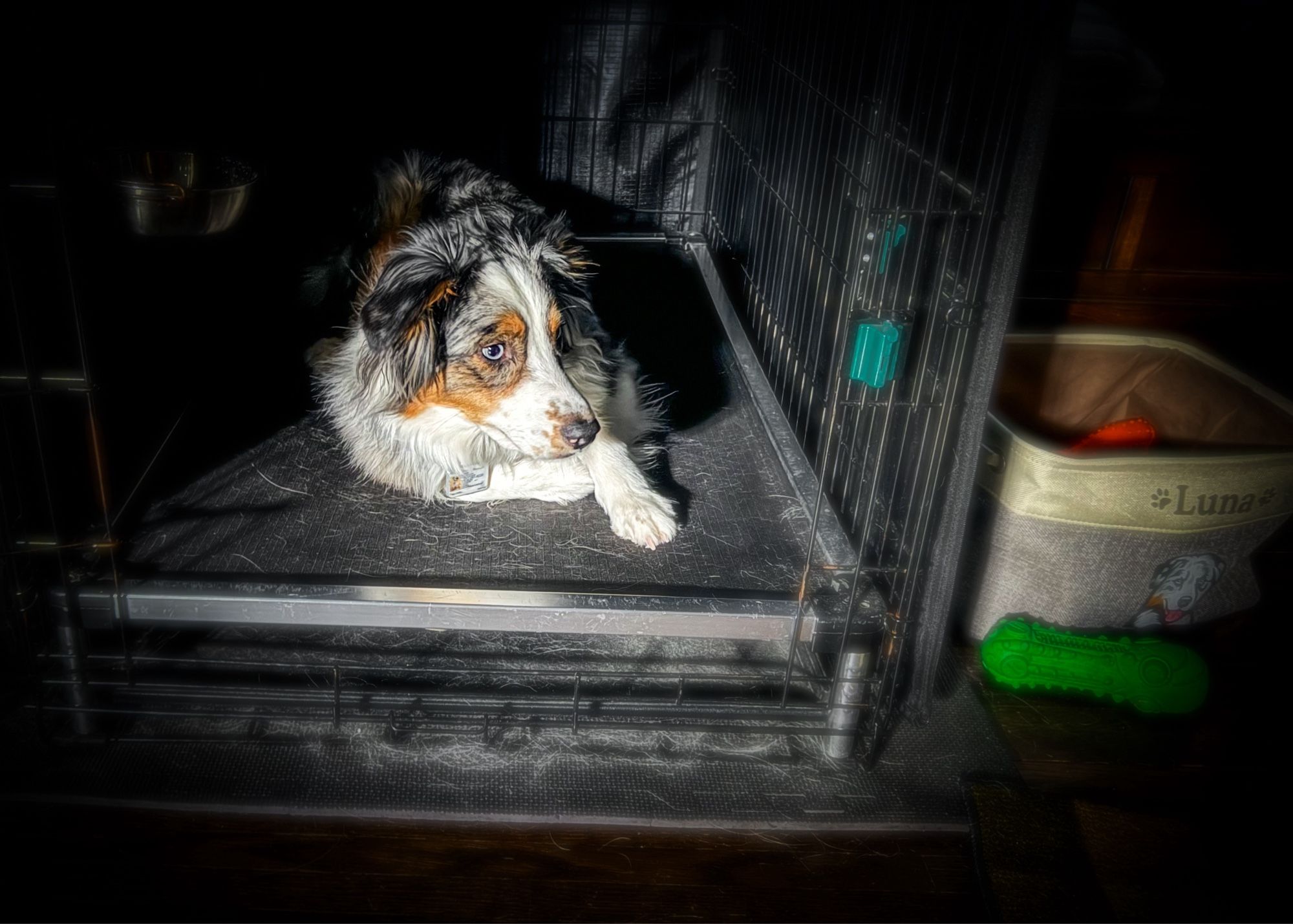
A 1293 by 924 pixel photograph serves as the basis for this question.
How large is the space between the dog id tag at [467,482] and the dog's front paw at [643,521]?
1.01 ft

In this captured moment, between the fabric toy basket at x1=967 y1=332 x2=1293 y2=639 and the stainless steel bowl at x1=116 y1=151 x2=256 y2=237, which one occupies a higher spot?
the stainless steel bowl at x1=116 y1=151 x2=256 y2=237

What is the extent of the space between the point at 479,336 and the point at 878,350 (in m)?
0.84

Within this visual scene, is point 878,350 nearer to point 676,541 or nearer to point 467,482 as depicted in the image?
point 676,541

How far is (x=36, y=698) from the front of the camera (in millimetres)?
1831

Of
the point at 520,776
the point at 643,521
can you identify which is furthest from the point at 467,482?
the point at 520,776

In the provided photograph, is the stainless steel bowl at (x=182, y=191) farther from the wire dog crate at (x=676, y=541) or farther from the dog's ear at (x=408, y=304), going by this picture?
the dog's ear at (x=408, y=304)

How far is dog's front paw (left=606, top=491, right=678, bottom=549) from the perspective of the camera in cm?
216

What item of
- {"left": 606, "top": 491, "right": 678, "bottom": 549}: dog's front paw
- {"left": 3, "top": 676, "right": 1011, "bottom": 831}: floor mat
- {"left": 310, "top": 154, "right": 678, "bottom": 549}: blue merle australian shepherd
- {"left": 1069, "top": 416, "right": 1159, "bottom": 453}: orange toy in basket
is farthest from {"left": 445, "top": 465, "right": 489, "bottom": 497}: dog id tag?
{"left": 1069, "top": 416, "right": 1159, "bottom": 453}: orange toy in basket

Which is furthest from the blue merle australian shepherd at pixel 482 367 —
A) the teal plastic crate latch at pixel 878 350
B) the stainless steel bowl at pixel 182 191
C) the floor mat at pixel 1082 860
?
the floor mat at pixel 1082 860

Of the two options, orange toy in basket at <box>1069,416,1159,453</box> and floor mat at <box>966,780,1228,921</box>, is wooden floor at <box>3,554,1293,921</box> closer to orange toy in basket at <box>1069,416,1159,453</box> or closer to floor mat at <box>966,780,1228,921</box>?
floor mat at <box>966,780,1228,921</box>

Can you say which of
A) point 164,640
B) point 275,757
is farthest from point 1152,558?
point 164,640

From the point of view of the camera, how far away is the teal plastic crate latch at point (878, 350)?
1686 mm

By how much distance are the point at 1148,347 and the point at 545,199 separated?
6.70ft

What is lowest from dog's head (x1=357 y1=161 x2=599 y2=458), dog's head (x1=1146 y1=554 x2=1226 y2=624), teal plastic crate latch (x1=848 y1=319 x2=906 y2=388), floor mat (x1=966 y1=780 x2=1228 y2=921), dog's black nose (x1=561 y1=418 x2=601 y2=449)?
floor mat (x1=966 y1=780 x2=1228 y2=921)
